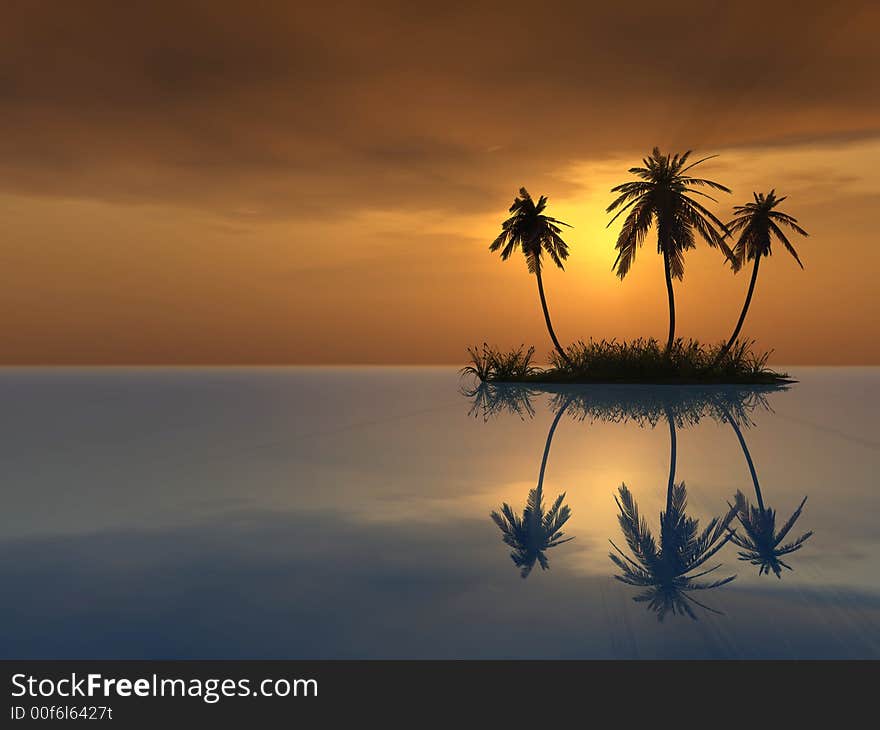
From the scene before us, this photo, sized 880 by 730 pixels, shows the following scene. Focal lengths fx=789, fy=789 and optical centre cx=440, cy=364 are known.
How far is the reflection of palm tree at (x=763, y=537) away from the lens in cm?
784

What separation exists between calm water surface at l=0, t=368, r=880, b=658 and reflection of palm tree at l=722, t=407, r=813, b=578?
2.2 inches

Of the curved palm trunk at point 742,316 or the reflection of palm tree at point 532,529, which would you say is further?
the curved palm trunk at point 742,316

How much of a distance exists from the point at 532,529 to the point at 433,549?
4.90 feet

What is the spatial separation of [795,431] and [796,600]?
17046 mm

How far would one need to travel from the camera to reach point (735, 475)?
548 inches

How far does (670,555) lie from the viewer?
8047 millimetres

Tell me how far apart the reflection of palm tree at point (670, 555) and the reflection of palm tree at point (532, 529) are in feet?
2.43

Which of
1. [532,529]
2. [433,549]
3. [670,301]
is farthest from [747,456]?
[670,301]

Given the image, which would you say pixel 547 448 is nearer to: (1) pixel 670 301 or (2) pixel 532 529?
(2) pixel 532 529

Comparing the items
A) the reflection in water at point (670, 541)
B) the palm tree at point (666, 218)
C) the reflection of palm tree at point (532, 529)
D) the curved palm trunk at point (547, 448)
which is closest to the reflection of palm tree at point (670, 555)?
the reflection in water at point (670, 541)

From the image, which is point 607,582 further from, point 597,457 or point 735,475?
point 597,457

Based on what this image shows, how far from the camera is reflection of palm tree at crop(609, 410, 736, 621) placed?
259 inches

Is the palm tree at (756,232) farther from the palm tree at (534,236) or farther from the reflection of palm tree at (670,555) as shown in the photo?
the reflection of palm tree at (670,555)
